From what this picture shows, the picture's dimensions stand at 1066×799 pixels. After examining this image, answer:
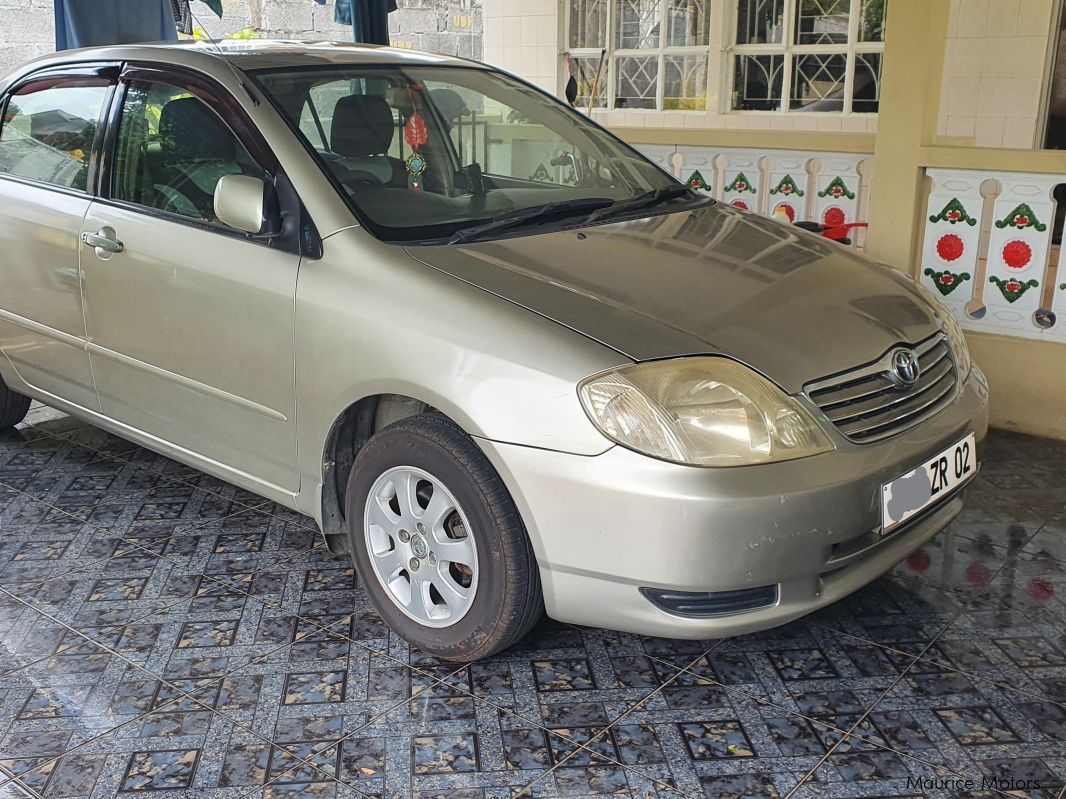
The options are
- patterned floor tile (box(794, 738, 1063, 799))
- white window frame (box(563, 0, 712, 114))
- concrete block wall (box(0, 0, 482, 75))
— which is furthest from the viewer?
white window frame (box(563, 0, 712, 114))

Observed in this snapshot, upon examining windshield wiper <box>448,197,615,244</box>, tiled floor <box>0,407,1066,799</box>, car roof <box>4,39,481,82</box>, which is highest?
car roof <box>4,39,481,82</box>

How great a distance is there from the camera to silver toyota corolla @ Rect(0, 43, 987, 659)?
7.67 ft

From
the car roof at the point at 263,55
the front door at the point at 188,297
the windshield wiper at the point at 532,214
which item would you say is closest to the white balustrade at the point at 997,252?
the windshield wiper at the point at 532,214

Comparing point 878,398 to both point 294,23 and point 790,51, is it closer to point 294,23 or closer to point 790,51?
point 790,51

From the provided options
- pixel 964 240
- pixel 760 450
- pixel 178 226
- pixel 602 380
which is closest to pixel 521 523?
pixel 602 380

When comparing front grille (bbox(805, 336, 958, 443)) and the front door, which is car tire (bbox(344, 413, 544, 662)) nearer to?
the front door

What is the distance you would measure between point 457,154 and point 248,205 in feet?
2.52

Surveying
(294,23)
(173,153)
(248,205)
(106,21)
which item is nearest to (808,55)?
(294,23)

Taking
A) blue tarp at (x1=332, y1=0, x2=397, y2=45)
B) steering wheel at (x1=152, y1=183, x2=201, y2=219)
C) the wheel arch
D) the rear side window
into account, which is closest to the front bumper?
the wheel arch

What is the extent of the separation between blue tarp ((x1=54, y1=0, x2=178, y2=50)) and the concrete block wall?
232 centimetres

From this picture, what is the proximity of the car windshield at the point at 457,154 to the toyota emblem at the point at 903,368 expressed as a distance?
37.8 inches

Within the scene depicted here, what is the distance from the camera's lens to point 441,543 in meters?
2.64

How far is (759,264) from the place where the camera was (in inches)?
115

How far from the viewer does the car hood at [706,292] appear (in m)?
2.46
